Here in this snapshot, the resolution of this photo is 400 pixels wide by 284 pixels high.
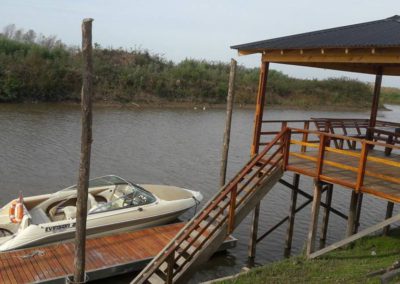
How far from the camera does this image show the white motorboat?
10.5 m

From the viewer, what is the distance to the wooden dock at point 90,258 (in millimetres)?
9188

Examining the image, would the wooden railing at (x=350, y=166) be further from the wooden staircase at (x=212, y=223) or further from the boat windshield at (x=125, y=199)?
the boat windshield at (x=125, y=199)

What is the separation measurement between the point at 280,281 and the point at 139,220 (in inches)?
197

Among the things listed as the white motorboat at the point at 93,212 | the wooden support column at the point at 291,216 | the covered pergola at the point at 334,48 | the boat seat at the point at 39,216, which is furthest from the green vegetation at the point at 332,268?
the boat seat at the point at 39,216

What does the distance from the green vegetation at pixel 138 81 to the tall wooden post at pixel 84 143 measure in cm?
3209

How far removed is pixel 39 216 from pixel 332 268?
7.19 metres

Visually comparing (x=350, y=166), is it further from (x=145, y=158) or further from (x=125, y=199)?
(x=145, y=158)

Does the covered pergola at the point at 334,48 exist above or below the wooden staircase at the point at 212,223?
above

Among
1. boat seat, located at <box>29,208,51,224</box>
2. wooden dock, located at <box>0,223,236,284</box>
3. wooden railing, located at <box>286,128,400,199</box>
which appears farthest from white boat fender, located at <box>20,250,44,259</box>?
wooden railing, located at <box>286,128,400,199</box>

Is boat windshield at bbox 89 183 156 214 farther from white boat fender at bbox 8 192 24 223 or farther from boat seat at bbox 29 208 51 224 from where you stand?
white boat fender at bbox 8 192 24 223

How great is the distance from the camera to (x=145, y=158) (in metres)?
22.1

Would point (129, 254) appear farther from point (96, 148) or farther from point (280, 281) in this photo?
point (96, 148)

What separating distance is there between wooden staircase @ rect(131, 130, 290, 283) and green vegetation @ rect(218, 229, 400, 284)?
1.13 metres

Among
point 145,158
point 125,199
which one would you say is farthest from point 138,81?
point 125,199
